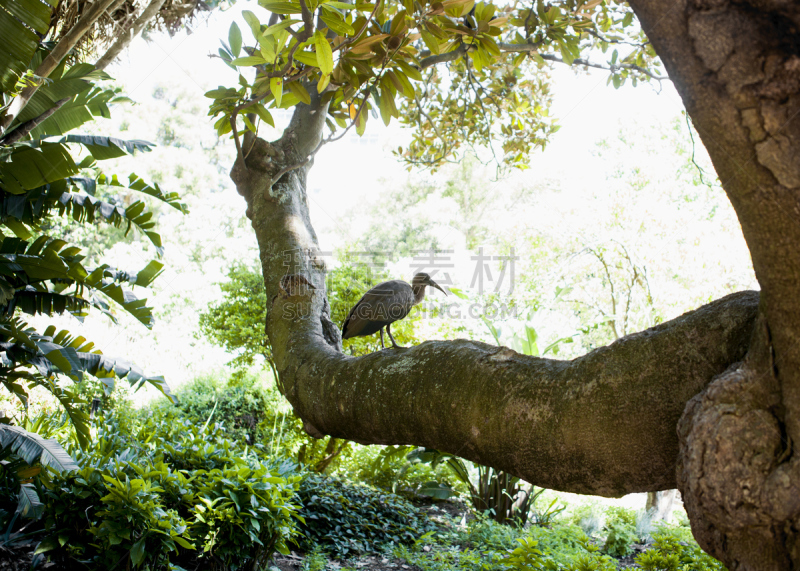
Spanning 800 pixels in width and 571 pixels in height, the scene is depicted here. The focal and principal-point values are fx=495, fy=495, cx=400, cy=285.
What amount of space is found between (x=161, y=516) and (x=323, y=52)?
2595 millimetres

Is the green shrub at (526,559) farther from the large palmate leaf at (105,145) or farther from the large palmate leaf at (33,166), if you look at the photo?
the large palmate leaf at (105,145)

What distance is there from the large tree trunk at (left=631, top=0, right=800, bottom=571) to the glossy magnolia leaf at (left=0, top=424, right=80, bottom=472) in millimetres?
3601

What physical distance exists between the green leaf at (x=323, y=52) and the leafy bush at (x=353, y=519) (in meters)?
3.56

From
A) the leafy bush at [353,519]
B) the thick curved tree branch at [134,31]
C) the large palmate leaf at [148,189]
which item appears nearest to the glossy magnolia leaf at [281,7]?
the thick curved tree branch at [134,31]

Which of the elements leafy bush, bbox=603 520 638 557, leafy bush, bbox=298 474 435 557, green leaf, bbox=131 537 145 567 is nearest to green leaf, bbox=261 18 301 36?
green leaf, bbox=131 537 145 567

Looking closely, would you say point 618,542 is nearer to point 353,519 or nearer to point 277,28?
point 353,519

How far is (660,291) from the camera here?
6.59 m

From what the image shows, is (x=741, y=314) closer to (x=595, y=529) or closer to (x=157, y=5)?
(x=157, y=5)

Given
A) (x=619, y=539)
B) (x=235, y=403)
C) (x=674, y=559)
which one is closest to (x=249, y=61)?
(x=674, y=559)

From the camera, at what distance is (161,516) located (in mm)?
2740

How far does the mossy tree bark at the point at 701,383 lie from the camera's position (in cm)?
82

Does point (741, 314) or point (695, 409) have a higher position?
point (741, 314)

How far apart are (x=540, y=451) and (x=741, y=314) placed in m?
0.52

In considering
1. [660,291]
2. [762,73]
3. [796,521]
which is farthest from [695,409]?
[660,291]
